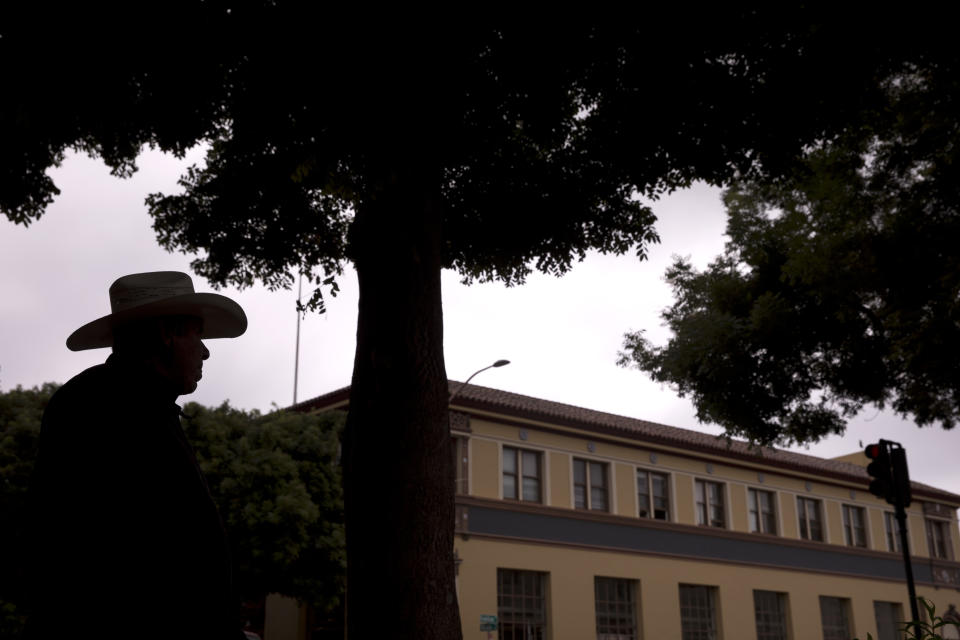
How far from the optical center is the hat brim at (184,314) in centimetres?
315

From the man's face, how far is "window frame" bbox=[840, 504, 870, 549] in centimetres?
4139

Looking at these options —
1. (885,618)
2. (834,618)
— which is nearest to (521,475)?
(834,618)

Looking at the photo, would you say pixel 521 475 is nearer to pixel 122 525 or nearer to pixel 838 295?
pixel 838 295

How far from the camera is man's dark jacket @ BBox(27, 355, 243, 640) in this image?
255 centimetres

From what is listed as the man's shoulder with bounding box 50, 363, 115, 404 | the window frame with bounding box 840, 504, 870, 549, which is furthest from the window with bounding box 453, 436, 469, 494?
the man's shoulder with bounding box 50, 363, 115, 404

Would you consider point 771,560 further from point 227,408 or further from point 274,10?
point 274,10

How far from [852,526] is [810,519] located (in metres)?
3.17

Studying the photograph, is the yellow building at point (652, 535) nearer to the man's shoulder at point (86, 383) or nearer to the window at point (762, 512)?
the window at point (762, 512)

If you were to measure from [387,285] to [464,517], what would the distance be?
2078 cm

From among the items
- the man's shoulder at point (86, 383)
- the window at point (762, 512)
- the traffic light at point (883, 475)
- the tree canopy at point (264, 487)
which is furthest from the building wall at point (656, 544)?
the man's shoulder at point (86, 383)

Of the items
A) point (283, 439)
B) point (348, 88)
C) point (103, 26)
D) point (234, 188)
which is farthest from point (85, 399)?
point (283, 439)

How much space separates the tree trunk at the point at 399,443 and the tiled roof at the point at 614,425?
729 inches

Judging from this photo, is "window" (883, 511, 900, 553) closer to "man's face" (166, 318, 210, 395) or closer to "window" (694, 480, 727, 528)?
"window" (694, 480, 727, 528)

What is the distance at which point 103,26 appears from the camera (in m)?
8.59
